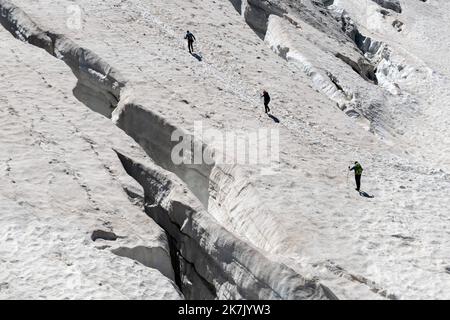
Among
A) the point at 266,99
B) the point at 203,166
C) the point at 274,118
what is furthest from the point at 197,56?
the point at 203,166

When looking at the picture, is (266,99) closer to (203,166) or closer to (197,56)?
(197,56)

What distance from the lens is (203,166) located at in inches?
1001

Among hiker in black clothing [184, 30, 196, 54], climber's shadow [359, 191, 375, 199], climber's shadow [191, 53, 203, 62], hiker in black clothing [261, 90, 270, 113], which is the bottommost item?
climber's shadow [191, 53, 203, 62]

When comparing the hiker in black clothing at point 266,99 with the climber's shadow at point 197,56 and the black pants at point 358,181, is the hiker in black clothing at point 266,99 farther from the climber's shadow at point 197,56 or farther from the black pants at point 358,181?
the black pants at point 358,181

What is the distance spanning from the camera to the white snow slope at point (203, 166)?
18.3 meters

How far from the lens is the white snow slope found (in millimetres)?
18328

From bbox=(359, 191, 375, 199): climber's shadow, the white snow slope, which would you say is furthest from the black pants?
the white snow slope

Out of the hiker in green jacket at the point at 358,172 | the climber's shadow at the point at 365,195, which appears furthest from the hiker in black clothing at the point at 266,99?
the climber's shadow at the point at 365,195

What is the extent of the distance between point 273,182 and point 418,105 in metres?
22.9

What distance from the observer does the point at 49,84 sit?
27.9 meters

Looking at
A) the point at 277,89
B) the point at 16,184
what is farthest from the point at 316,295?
the point at 277,89

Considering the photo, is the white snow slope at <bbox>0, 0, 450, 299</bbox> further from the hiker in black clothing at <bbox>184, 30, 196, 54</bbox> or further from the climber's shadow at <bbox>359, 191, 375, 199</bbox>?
the hiker in black clothing at <bbox>184, 30, 196, 54</bbox>

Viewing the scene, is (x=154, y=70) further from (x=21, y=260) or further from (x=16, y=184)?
(x=21, y=260)

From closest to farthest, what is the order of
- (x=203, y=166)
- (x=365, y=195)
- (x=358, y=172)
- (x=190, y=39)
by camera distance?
(x=358, y=172)
(x=365, y=195)
(x=203, y=166)
(x=190, y=39)
